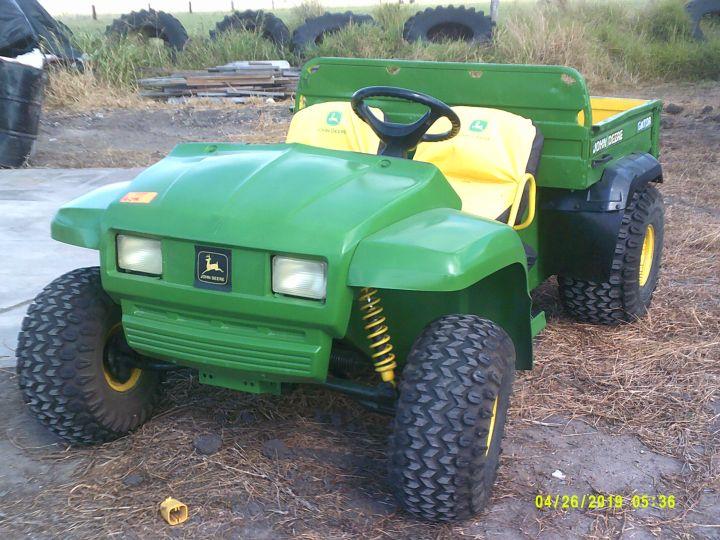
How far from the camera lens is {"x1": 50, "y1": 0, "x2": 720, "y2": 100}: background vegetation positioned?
13070mm

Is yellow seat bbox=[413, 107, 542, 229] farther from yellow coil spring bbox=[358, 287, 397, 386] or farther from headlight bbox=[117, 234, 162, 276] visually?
headlight bbox=[117, 234, 162, 276]

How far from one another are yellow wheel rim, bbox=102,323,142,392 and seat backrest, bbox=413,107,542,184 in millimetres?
1492

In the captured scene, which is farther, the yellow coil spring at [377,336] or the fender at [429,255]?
the yellow coil spring at [377,336]

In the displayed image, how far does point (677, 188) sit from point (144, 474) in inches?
222

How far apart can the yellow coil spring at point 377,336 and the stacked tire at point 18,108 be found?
5.99 metres

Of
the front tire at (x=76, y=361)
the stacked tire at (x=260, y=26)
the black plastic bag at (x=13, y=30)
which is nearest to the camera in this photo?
the front tire at (x=76, y=361)

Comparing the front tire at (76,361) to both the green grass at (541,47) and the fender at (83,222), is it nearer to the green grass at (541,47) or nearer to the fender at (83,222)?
the fender at (83,222)

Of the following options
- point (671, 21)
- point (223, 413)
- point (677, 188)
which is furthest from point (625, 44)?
point (223, 413)

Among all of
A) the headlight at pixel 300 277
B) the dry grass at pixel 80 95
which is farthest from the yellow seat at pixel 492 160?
the dry grass at pixel 80 95

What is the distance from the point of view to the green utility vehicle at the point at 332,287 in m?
2.53

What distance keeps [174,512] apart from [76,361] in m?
0.62

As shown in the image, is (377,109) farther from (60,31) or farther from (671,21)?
(671,21)

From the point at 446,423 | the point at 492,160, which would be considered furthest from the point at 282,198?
the point at 492,160

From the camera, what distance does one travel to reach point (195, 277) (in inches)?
104
